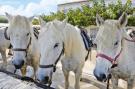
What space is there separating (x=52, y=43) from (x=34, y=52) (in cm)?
134

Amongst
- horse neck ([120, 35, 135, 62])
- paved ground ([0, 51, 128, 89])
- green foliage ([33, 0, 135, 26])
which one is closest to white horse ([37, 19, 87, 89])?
horse neck ([120, 35, 135, 62])

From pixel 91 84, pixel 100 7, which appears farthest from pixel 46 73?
pixel 100 7

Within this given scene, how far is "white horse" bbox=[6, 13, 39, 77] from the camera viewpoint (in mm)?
4590

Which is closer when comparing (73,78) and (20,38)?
(20,38)

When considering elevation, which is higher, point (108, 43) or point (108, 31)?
point (108, 31)

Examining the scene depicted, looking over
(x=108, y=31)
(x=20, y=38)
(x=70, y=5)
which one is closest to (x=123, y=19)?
(x=108, y=31)

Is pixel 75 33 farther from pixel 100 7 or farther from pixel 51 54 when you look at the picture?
pixel 100 7

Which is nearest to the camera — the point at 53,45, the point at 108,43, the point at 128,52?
the point at 108,43

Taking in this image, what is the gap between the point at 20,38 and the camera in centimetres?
467

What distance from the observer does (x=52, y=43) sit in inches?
154

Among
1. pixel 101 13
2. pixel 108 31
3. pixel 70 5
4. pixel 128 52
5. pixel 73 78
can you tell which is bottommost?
pixel 73 78

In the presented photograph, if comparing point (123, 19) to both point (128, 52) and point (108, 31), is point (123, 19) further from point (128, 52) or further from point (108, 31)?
point (128, 52)

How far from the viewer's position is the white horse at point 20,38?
4590 mm

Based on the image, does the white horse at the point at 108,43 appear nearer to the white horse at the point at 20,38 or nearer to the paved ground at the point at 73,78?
the white horse at the point at 20,38
